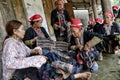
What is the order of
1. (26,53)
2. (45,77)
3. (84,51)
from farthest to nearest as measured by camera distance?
(84,51)
(26,53)
(45,77)

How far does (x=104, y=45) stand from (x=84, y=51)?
1228 millimetres

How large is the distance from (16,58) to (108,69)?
1933 mm

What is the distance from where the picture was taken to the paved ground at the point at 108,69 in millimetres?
3958

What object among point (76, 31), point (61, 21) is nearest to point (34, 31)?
point (61, 21)

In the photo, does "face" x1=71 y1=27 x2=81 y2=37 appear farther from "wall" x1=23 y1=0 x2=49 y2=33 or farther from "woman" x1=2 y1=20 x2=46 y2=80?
"wall" x1=23 y1=0 x2=49 y2=33

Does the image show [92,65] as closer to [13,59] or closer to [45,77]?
[45,77]

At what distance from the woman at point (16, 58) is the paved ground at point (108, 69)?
123 cm

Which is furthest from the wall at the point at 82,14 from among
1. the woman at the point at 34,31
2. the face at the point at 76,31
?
the face at the point at 76,31

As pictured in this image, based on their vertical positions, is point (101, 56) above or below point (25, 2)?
below

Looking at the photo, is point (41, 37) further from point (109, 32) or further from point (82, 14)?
point (82, 14)

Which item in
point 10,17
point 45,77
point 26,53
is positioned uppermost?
point 10,17

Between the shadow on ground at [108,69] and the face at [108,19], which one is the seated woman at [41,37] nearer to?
the shadow on ground at [108,69]

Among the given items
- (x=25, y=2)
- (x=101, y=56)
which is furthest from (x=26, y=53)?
(x=25, y=2)

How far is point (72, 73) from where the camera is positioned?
3.56m
